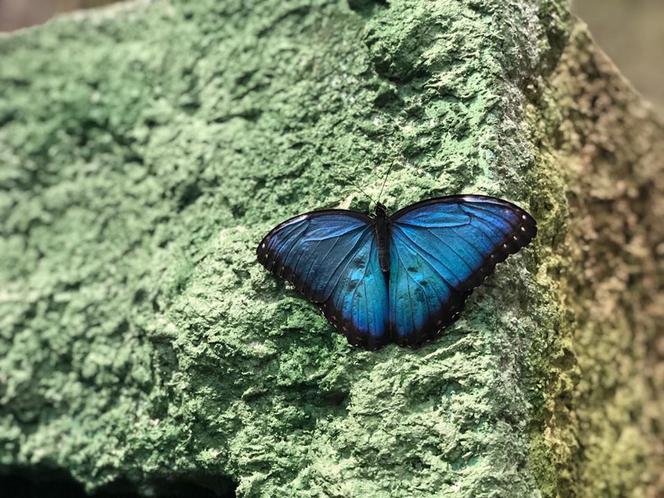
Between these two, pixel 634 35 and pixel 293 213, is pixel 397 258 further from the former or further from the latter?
pixel 634 35

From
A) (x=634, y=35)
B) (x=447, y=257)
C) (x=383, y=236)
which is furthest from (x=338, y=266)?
(x=634, y=35)

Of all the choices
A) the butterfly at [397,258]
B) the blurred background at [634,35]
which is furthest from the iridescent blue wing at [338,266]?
the blurred background at [634,35]

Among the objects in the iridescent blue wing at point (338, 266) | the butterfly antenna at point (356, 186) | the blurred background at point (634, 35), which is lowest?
the iridescent blue wing at point (338, 266)

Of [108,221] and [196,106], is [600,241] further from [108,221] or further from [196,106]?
[108,221]

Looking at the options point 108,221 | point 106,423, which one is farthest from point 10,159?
point 106,423

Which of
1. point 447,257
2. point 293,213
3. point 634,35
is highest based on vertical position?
point 634,35

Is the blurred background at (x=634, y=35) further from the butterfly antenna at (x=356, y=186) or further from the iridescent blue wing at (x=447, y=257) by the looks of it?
the iridescent blue wing at (x=447, y=257)
